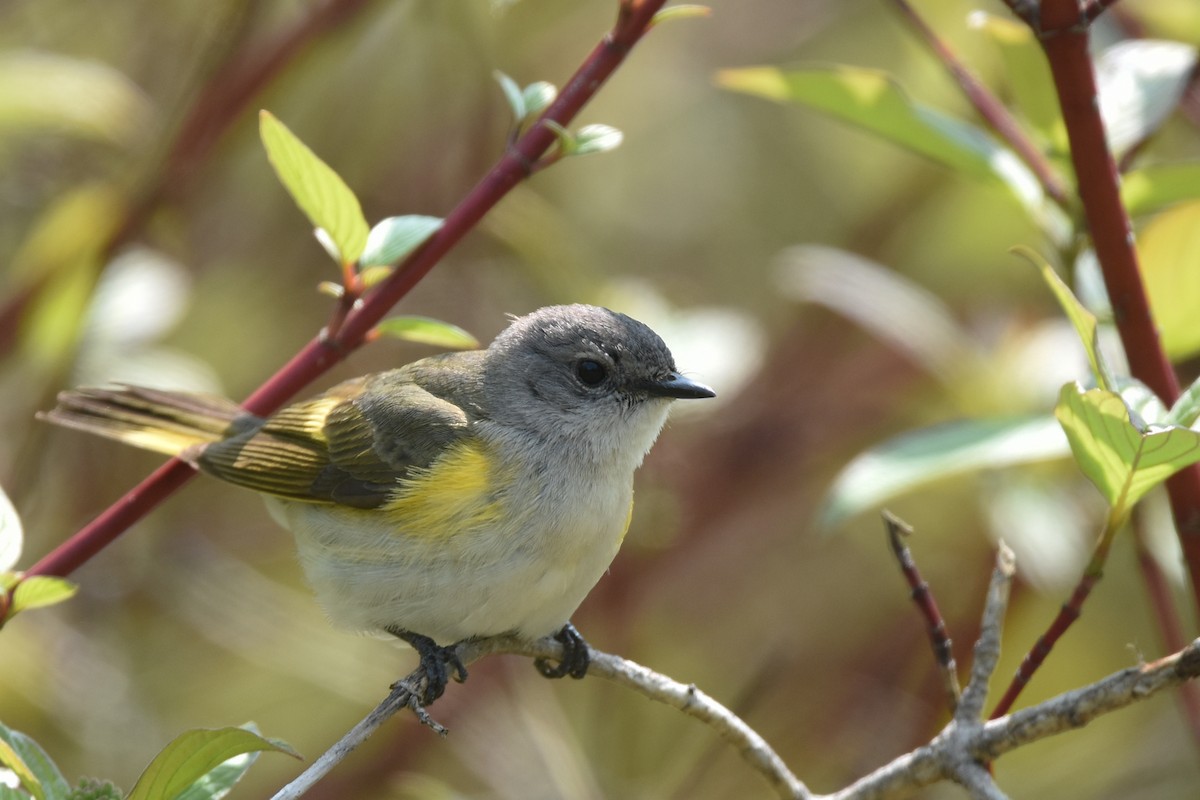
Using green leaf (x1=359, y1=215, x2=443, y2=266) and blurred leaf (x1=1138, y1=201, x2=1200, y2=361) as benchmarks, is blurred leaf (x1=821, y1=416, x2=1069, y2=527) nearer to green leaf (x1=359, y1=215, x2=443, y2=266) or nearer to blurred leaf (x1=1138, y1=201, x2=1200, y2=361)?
blurred leaf (x1=1138, y1=201, x2=1200, y2=361)

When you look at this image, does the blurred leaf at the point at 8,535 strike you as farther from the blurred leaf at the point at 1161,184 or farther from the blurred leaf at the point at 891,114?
the blurred leaf at the point at 1161,184

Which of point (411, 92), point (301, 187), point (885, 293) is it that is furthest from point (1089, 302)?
point (411, 92)

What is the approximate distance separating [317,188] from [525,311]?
9.56ft

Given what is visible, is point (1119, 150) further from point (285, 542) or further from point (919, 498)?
point (285, 542)

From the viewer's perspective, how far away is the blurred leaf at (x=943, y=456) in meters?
2.36

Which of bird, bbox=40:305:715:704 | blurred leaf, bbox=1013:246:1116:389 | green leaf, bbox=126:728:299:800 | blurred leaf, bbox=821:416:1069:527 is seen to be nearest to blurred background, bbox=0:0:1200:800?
bird, bbox=40:305:715:704

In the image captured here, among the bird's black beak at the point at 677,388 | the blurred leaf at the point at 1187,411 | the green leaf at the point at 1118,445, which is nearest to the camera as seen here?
the green leaf at the point at 1118,445

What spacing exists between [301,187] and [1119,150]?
1625 mm

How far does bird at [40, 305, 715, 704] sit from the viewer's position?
103 inches

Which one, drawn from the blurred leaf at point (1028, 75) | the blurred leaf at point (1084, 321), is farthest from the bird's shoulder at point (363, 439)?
the blurred leaf at point (1084, 321)

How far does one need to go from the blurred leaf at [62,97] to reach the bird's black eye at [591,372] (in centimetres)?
153

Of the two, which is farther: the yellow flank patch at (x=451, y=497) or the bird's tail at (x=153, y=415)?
the bird's tail at (x=153, y=415)

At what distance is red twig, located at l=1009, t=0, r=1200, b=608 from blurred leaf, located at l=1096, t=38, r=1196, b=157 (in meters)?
0.53

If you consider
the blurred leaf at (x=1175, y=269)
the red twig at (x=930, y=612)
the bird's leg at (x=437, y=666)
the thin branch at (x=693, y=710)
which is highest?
the blurred leaf at (x=1175, y=269)
